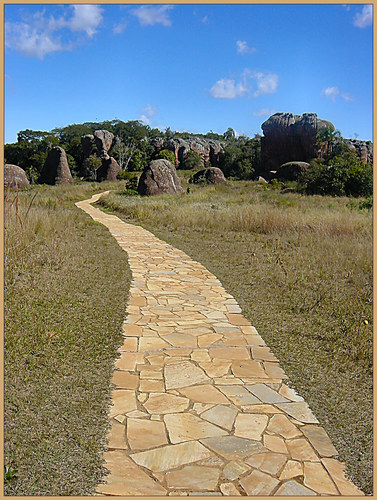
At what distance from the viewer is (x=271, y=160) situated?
41.2 m

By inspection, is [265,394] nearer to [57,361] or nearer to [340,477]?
[340,477]

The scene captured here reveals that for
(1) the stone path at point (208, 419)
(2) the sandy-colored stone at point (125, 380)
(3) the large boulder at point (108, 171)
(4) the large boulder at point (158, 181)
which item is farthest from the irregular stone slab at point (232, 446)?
(3) the large boulder at point (108, 171)

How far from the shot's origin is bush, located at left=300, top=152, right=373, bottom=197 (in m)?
22.4

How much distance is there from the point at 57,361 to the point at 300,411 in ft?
6.85

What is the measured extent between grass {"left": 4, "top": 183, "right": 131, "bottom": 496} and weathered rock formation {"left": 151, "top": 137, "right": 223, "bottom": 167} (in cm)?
4099

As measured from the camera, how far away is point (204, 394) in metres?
3.60

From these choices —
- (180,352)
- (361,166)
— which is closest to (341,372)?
(180,352)

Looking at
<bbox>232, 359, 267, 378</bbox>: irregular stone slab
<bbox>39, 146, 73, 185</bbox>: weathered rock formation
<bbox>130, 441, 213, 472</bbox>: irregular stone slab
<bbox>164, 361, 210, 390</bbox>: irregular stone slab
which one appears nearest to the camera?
<bbox>130, 441, 213, 472</bbox>: irregular stone slab

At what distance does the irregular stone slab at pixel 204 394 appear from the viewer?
3.50 meters

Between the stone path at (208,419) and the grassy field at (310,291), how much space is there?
0.62 ft

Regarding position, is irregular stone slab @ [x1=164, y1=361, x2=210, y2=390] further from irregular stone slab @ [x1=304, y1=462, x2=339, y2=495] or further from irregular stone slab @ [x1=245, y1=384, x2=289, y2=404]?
irregular stone slab @ [x1=304, y1=462, x2=339, y2=495]

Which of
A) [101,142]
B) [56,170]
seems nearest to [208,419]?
[56,170]

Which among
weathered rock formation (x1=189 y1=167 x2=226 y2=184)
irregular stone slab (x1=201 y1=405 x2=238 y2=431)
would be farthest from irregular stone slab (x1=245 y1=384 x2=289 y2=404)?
weathered rock formation (x1=189 y1=167 x2=226 y2=184)

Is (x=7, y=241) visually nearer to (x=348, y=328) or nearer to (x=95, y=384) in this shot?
(x=95, y=384)
